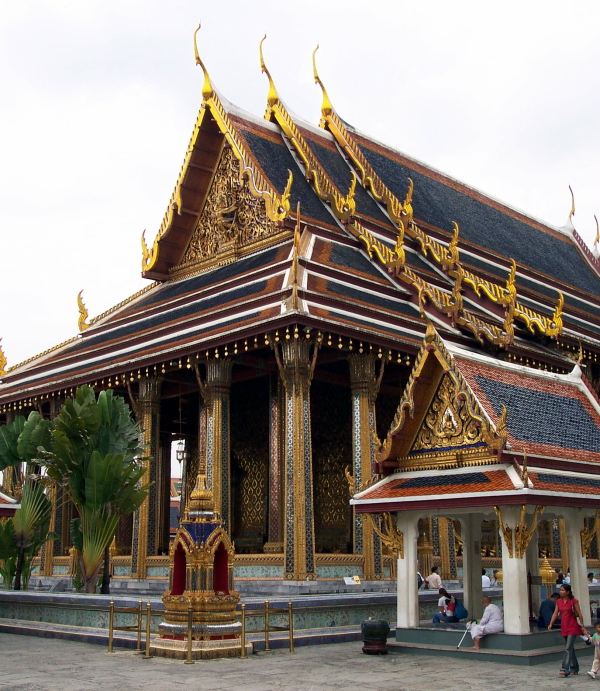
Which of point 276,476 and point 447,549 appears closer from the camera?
point 276,476

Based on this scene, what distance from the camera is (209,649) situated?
11.2 meters

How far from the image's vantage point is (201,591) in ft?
38.3

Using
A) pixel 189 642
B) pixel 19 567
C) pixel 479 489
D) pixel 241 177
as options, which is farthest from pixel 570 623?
pixel 241 177

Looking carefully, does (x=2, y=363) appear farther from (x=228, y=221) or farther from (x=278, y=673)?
(x=278, y=673)

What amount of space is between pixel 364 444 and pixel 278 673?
323 inches

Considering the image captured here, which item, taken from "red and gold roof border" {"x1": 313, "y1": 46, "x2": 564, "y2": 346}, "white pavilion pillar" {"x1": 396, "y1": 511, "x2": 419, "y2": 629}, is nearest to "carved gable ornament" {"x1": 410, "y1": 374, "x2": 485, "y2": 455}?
"white pavilion pillar" {"x1": 396, "y1": 511, "x2": 419, "y2": 629}

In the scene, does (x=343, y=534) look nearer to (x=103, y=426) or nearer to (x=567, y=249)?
(x=103, y=426)

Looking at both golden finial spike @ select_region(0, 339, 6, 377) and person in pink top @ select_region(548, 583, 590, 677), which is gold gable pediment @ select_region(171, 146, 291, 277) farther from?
person in pink top @ select_region(548, 583, 590, 677)

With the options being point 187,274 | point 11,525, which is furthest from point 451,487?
point 187,274

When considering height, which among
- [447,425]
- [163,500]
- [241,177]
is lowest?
[163,500]

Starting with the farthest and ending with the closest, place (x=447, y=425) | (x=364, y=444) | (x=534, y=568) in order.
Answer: (x=364, y=444), (x=534, y=568), (x=447, y=425)

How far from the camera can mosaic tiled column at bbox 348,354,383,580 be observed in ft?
57.0

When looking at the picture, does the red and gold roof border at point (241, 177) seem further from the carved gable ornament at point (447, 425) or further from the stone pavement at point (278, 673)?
the stone pavement at point (278, 673)

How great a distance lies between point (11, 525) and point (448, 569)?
351 inches
